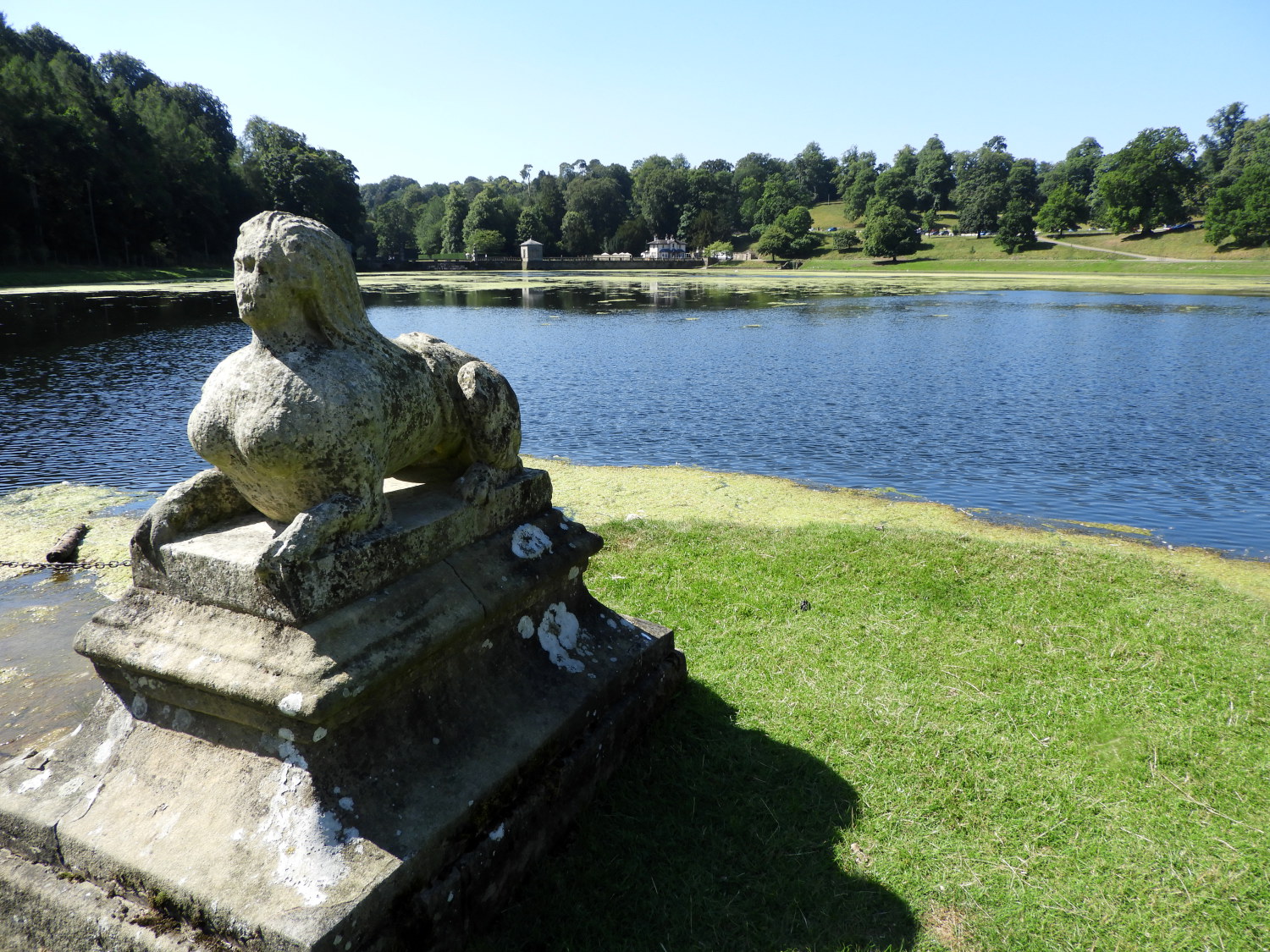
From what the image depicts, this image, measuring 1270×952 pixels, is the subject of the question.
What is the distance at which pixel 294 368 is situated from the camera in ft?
8.77

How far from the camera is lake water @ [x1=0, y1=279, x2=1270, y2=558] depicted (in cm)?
1134

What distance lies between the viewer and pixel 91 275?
168 feet

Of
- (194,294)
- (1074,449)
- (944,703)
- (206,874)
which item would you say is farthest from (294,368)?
(194,294)

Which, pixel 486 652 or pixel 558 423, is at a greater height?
pixel 486 652

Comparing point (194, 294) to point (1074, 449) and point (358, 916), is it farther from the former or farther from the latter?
point (358, 916)

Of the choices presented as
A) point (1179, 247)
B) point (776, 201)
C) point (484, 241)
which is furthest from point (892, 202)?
point (484, 241)

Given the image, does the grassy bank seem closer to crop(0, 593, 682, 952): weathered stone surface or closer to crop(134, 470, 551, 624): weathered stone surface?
crop(0, 593, 682, 952): weathered stone surface

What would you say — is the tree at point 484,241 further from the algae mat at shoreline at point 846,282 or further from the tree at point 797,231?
the tree at point 797,231

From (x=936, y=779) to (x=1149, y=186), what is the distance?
91.7 meters

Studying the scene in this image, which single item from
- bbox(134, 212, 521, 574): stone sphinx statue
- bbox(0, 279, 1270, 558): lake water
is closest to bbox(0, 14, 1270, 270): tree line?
bbox(0, 279, 1270, 558): lake water

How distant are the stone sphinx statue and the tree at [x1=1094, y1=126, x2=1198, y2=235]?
91222mm

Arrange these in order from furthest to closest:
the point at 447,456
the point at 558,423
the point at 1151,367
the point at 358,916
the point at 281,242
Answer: the point at 1151,367 → the point at 558,423 → the point at 447,456 → the point at 281,242 → the point at 358,916

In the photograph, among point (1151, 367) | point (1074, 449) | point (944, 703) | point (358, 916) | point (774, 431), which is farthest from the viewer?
point (1151, 367)

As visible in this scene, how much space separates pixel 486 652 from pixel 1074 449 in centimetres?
1277
